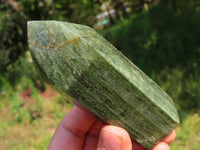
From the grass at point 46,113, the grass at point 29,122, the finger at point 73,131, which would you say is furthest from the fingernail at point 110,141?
the grass at point 29,122

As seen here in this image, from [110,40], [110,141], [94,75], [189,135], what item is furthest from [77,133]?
[110,40]

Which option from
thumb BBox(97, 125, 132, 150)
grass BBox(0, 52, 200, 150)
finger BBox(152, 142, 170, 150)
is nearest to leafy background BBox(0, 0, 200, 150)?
grass BBox(0, 52, 200, 150)

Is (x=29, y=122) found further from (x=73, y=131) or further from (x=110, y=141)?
(x=110, y=141)

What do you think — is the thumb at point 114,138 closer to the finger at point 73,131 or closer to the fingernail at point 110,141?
the fingernail at point 110,141

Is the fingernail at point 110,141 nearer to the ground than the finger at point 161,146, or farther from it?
farther from it

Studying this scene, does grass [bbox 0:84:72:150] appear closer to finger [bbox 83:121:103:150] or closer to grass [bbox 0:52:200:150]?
grass [bbox 0:52:200:150]

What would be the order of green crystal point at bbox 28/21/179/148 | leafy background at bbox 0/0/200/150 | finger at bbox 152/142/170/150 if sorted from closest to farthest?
green crystal point at bbox 28/21/179/148 < finger at bbox 152/142/170/150 < leafy background at bbox 0/0/200/150
